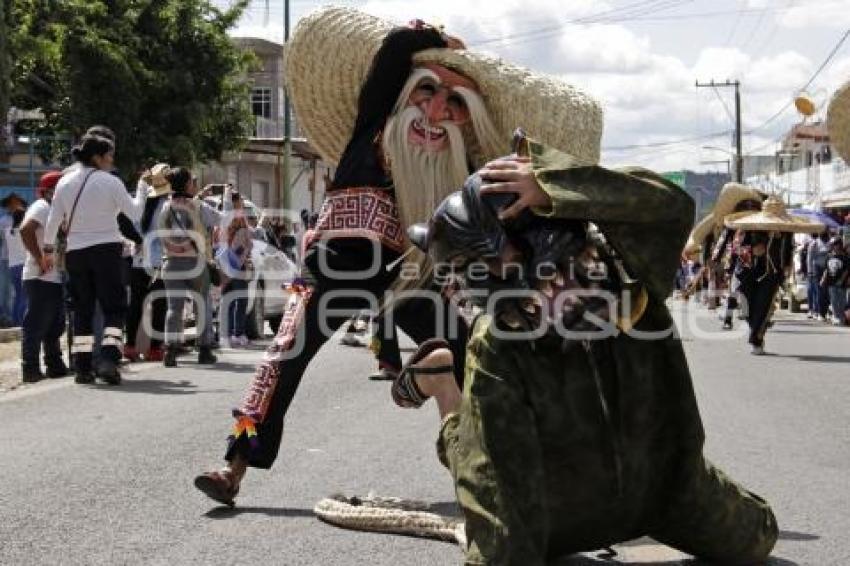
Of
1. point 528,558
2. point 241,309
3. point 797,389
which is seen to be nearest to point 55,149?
point 241,309

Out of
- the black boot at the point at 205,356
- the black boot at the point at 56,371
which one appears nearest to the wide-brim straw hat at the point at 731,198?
the black boot at the point at 205,356

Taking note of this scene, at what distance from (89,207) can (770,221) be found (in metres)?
8.37

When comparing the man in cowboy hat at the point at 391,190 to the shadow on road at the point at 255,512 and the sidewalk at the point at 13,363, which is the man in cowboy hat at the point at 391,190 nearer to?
the shadow on road at the point at 255,512

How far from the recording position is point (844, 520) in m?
5.41

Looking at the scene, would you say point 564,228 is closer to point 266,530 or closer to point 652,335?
point 652,335

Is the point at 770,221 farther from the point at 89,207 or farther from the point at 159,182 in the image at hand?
the point at 89,207

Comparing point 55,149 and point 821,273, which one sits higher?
point 55,149

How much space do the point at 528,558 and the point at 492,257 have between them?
86 centimetres

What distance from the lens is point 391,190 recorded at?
527 cm

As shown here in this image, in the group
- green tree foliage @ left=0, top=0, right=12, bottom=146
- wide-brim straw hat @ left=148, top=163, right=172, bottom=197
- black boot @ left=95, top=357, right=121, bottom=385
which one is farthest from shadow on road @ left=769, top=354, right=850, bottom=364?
green tree foliage @ left=0, top=0, right=12, bottom=146

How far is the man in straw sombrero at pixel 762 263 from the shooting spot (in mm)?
14672

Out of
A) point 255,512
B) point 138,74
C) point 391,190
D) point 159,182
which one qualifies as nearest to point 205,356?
point 159,182

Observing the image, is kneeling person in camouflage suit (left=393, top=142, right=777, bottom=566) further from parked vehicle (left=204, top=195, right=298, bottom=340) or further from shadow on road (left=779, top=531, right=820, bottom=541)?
parked vehicle (left=204, top=195, right=298, bottom=340)

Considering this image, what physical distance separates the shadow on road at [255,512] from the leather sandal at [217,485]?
7cm
